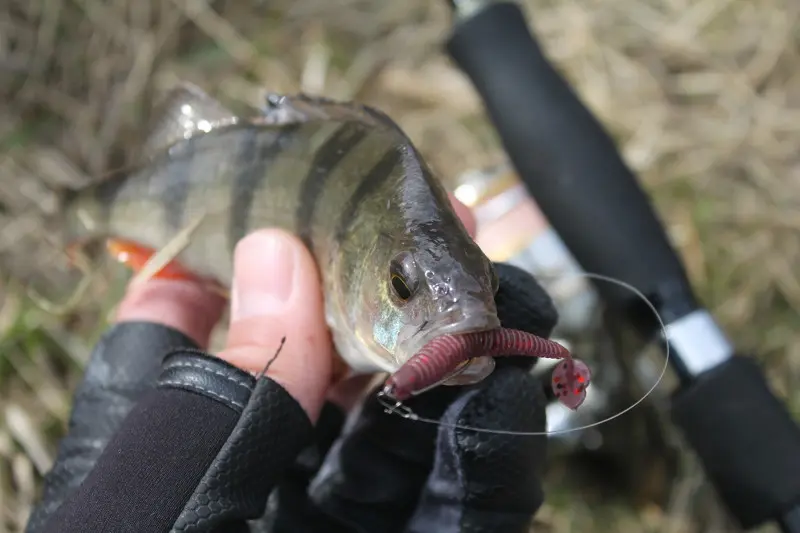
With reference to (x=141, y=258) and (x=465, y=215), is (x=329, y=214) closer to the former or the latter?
(x=465, y=215)

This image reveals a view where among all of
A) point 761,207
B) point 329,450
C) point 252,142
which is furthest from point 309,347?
point 761,207

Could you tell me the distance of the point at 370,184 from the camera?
1386 millimetres

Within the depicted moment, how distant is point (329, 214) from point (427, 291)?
42cm

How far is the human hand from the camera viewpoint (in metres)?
1.39

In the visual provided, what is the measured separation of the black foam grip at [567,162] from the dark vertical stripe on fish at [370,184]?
2.75 feet

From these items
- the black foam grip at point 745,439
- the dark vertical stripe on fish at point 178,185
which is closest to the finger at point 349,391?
the dark vertical stripe on fish at point 178,185

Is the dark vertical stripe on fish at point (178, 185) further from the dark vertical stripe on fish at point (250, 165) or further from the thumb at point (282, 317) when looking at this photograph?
the thumb at point (282, 317)

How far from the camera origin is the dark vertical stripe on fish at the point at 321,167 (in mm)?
1491

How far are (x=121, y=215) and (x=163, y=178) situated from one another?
188mm

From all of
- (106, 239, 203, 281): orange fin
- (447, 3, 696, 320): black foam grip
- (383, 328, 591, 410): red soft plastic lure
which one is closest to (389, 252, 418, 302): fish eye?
(383, 328, 591, 410): red soft plastic lure

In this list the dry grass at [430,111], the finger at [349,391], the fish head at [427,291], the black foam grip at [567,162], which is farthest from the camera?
the dry grass at [430,111]

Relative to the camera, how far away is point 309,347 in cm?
147

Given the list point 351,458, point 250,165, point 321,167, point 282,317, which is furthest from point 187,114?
point 351,458

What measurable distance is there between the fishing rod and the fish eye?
2.65 feet
